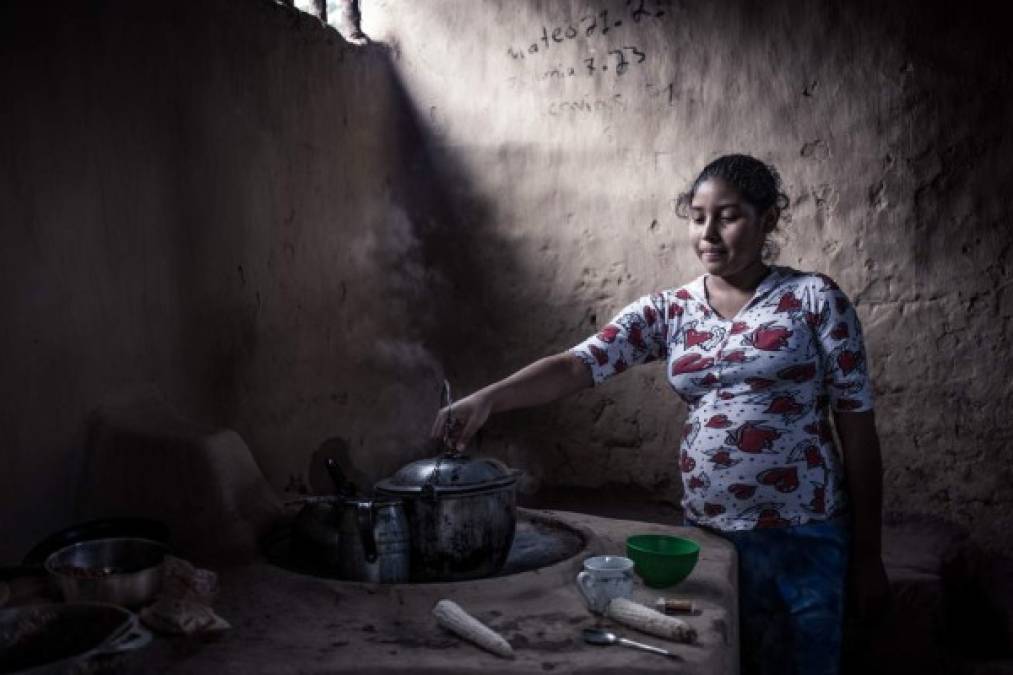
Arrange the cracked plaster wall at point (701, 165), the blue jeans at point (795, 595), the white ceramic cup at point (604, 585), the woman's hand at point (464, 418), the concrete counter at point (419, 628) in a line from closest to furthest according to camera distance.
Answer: the concrete counter at point (419, 628), the white ceramic cup at point (604, 585), the blue jeans at point (795, 595), the woman's hand at point (464, 418), the cracked plaster wall at point (701, 165)

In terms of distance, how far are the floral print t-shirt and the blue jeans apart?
49 mm

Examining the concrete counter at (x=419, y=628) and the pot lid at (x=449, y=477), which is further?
the pot lid at (x=449, y=477)

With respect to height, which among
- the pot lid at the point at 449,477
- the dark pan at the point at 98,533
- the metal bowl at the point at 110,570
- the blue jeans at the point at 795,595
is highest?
the pot lid at the point at 449,477

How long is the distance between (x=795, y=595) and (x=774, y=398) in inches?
21.2

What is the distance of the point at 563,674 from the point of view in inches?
67.8

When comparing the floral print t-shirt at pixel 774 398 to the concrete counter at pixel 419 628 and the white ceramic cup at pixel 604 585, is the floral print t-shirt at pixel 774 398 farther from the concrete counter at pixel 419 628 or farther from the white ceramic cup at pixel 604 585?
the white ceramic cup at pixel 604 585

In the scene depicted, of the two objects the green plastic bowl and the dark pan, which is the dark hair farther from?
the dark pan

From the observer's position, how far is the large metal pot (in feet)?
7.19

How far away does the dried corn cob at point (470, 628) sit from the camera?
71.1 inches

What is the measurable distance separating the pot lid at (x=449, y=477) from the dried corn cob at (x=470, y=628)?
1.00ft

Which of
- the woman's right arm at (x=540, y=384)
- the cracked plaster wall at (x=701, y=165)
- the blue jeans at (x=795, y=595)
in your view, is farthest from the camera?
the cracked plaster wall at (x=701, y=165)

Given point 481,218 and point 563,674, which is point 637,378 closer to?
point 481,218

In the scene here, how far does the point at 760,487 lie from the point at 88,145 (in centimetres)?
216

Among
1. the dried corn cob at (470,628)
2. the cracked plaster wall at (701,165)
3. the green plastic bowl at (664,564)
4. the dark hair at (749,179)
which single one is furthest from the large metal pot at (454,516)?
the cracked plaster wall at (701,165)
